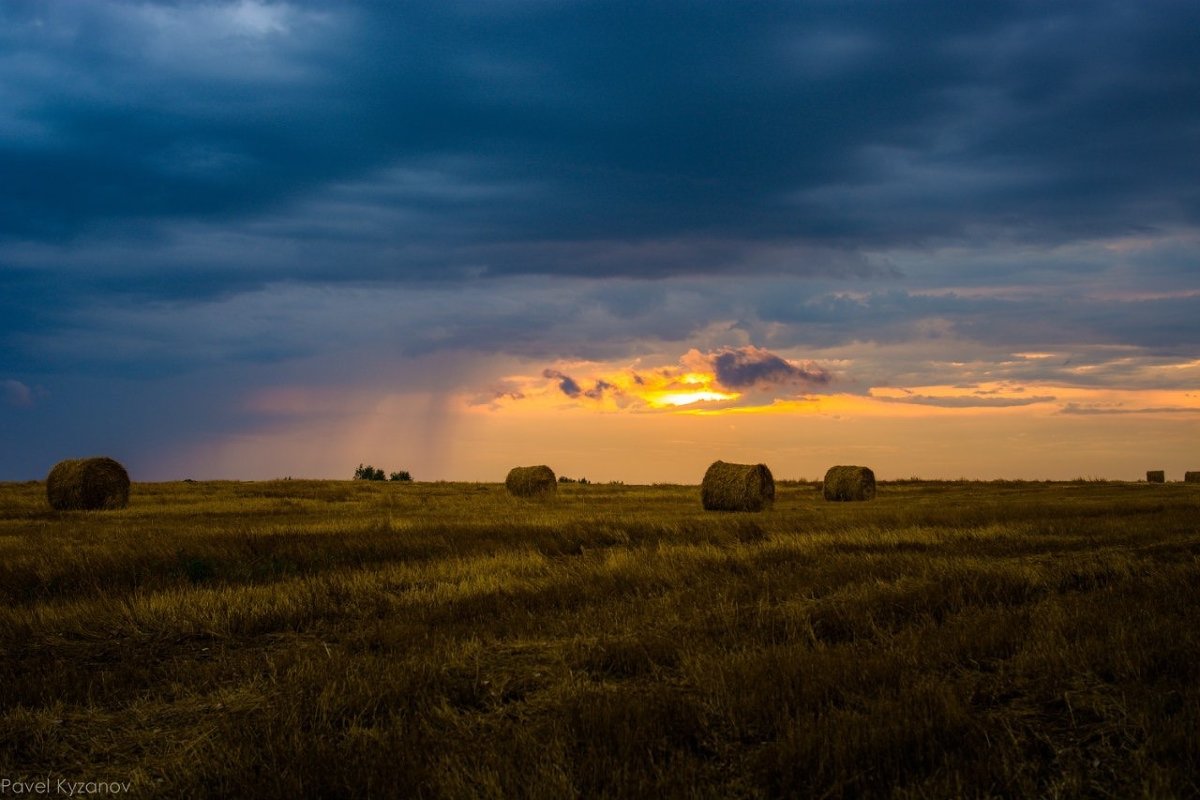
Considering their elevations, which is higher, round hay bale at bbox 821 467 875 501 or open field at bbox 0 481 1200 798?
round hay bale at bbox 821 467 875 501

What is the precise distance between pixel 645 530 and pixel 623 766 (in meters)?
14.0

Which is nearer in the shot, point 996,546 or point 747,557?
point 747,557

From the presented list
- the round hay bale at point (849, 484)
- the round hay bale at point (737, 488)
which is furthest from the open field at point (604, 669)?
the round hay bale at point (849, 484)

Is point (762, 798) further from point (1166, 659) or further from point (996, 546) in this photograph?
point (996, 546)

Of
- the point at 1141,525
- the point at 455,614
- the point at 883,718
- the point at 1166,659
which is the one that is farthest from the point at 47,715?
the point at 1141,525

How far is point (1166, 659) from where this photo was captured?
23.7 feet

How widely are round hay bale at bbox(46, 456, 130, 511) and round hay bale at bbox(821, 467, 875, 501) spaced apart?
27.1 metres

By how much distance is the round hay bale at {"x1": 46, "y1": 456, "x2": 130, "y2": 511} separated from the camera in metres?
29.5

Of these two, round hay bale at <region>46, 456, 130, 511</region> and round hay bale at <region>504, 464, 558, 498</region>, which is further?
round hay bale at <region>504, 464, 558, 498</region>

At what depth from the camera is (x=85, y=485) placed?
29.5 meters

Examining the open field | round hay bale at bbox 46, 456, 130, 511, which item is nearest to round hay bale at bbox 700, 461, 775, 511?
the open field

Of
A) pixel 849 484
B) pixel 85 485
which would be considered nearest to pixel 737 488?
pixel 849 484

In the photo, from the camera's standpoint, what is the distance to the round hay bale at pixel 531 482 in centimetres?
3578

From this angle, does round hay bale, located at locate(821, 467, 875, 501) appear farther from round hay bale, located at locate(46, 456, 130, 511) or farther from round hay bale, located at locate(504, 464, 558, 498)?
round hay bale, located at locate(46, 456, 130, 511)
